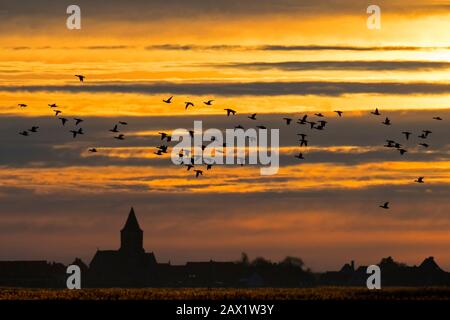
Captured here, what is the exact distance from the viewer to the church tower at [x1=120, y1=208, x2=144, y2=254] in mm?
197625

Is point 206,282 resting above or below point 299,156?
below

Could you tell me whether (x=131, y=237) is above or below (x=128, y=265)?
above

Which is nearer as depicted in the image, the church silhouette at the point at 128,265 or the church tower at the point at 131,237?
the church silhouette at the point at 128,265

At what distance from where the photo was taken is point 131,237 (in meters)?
198

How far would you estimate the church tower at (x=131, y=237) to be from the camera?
198 m

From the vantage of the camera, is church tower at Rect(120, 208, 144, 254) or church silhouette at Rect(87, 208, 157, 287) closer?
church silhouette at Rect(87, 208, 157, 287)
